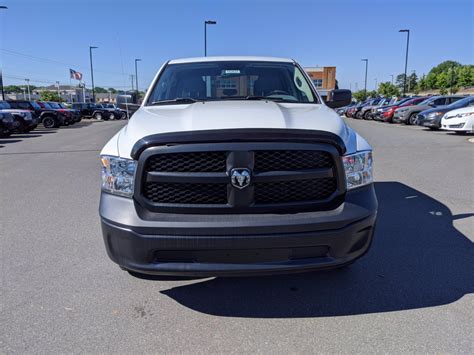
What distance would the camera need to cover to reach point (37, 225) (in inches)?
181

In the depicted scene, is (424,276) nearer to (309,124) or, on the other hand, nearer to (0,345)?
(309,124)

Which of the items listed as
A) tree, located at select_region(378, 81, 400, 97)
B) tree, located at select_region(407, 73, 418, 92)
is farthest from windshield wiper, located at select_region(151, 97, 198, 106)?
tree, located at select_region(407, 73, 418, 92)

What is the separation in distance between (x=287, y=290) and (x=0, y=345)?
2033mm

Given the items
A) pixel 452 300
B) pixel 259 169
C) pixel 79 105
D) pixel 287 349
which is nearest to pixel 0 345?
pixel 287 349

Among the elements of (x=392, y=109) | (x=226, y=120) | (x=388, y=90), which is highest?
(x=388, y=90)

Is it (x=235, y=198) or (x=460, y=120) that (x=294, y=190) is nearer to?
(x=235, y=198)

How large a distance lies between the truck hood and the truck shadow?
3.98 feet

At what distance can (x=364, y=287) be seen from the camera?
3.06 meters

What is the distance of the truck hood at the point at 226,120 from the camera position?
8.13ft

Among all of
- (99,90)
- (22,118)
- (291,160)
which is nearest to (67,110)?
(22,118)

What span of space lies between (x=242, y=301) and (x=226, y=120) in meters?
1.39

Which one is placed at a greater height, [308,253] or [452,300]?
[308,253]

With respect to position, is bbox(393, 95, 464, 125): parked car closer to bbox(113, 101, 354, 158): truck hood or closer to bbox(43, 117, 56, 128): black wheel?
bbox(113, 101, 354, 158): truck hood

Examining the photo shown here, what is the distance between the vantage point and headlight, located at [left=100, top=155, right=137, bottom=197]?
8.05 ft
